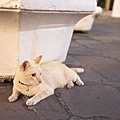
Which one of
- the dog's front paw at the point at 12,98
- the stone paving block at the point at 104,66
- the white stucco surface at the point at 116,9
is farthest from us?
the white stucco surface at the point at 116,9

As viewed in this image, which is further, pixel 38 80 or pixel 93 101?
pixel 93 101

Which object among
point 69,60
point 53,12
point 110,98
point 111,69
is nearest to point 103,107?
point 110,98

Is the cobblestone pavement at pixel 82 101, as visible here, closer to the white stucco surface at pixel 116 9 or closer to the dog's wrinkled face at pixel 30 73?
the dog's wrinkled face at pixel 30 73

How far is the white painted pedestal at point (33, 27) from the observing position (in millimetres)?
1212

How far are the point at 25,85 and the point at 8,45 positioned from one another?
26 cm

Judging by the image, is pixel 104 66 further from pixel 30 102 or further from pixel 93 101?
pixel 30 102

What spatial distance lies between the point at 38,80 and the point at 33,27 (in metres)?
0.35

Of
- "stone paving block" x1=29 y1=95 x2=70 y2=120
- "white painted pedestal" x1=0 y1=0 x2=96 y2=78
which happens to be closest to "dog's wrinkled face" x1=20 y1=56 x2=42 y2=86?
"stone paving block" x1=29 y1=95 x2=70 y2=120

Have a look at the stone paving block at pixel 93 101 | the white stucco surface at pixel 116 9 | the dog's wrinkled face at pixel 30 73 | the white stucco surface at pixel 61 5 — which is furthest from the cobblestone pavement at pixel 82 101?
the white stucco surface at pixel 116 9

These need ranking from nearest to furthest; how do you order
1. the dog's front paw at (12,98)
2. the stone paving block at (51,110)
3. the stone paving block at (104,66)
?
the stone paving block at (51,110)
the dog's front paw at (12,98)
the stone paving block at (104,66)

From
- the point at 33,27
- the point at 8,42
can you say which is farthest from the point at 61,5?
the point at 8,42

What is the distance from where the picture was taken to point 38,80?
1108mm

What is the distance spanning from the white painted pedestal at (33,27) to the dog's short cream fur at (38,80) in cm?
14

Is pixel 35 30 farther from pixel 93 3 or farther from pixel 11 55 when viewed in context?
pixel 93 3
